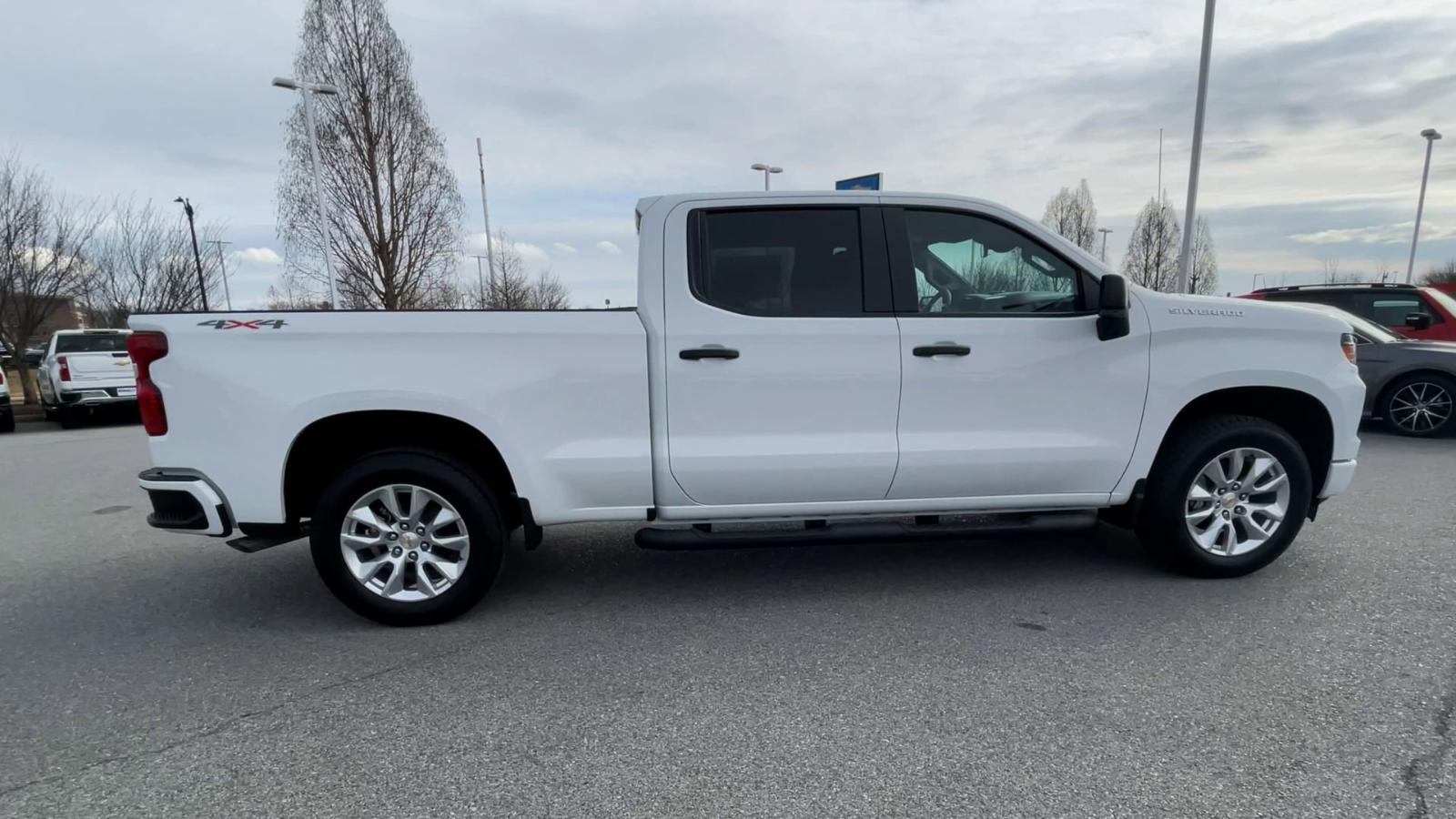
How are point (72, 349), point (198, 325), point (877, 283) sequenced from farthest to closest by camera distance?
point (72, 349), point (877, 283), point (198, 325)

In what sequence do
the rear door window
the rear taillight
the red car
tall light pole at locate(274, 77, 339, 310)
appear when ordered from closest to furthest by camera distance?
1. the rear taillight
2. the rear door window
3. the red car
4. tall light pole at locate(274, 77, 339, 310)

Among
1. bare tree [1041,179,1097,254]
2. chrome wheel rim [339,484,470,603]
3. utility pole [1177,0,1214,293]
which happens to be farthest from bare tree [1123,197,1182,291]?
chrome wheel rim [339,484,470,603]

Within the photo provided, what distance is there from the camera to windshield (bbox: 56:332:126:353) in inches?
501

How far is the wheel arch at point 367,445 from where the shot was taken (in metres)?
3.58

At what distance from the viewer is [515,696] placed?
298 centimetres

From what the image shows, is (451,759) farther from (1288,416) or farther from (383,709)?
(1288,416)

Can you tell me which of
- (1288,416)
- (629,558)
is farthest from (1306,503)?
(629,558)

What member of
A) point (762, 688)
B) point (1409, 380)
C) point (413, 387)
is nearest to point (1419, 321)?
point (1409, 380)

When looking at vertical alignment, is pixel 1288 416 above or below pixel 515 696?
above

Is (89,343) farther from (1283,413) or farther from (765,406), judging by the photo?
(1283,413)

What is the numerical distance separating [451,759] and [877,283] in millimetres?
2703

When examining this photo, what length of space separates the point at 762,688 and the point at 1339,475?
3.34m

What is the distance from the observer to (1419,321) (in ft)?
31.2

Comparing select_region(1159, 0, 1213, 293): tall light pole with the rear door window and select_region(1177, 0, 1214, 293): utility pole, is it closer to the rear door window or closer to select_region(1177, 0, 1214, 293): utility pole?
select_region(1177, 0, 1214, 293): utility pole
